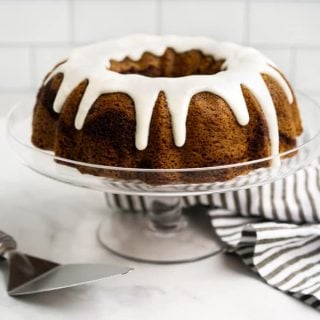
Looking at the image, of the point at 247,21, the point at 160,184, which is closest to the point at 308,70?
the point at 247,21

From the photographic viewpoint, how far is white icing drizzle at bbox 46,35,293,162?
2.87 feet

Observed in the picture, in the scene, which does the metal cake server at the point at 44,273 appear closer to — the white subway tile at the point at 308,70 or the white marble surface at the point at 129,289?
the white marble surface at the point at 129,289

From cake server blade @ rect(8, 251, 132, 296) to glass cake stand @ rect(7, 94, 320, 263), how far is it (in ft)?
0.31

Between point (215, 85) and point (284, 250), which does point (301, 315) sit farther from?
point (215, 85)

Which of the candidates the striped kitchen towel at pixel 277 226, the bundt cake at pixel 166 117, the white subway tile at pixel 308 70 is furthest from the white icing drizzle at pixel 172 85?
the white subway tile at pixel 308 70

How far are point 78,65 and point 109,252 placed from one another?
255mm

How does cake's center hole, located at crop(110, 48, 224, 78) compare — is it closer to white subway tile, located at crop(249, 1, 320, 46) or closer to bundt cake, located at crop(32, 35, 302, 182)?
bundt cake, located at crop(32, 35, 302, 182)

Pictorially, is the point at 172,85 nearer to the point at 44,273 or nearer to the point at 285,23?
the point at 44,273

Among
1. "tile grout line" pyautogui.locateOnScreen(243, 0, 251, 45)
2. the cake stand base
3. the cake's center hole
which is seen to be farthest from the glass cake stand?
"tile grout line" pyautogui.locateOnScreen(243, 0, 251, 45)

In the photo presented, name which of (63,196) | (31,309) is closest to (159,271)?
(31,309)

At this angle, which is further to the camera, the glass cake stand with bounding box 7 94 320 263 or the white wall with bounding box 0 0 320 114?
the white wall with bounding box 0 0 320 114

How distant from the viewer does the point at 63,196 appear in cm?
114

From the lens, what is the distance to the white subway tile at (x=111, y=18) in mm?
1685

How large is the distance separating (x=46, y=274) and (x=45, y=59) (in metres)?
0.97
